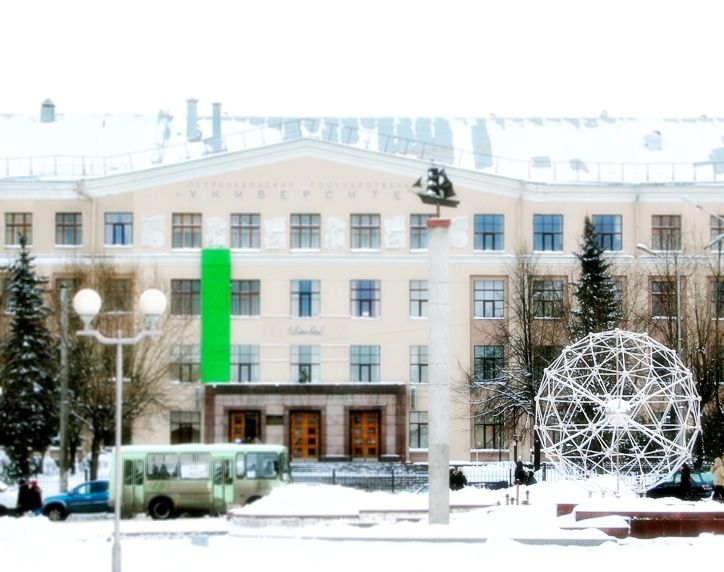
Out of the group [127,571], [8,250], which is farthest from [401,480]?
[127,571]

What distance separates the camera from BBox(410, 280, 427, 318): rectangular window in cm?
5994

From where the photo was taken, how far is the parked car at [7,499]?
41.2m

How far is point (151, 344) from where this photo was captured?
54.1 metres

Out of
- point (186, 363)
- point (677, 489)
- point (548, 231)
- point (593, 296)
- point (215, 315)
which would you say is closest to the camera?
point (677, 489)

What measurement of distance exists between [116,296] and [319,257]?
9337 mm

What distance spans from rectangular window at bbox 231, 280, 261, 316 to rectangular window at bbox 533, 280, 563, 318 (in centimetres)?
1284

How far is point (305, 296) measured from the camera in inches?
2363

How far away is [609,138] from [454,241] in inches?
386

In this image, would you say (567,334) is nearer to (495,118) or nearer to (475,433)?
(475,433)

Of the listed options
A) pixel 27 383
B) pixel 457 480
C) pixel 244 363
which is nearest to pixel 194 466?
pixel 457 480

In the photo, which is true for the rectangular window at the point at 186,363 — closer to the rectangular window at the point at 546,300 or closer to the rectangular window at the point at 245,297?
the rectangular window at the point at 245,297

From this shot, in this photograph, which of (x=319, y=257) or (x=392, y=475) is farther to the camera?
(x=319, y=257)

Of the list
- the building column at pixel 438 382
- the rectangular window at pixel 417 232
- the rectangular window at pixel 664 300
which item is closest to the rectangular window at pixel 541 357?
the rectangular window at pixel 664 300

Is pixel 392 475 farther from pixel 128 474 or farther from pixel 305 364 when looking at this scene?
pixel 305 364
